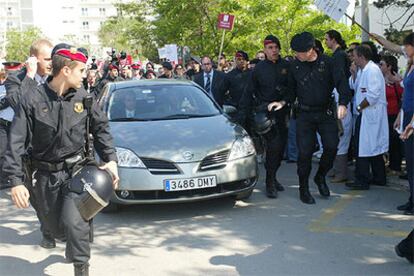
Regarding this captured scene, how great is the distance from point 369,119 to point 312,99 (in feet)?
3.92

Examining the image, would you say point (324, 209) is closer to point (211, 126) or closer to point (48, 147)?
point (211, 126)

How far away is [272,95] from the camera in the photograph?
6.62 m

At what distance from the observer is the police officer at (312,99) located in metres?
6.08

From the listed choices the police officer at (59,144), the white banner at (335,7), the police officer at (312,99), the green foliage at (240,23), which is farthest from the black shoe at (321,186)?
the green foliage at (240,23)

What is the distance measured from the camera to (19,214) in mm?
6344

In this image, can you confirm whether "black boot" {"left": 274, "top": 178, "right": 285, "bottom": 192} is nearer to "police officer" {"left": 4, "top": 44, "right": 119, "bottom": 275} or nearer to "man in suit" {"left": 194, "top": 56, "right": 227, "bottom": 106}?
"man in suit" {"left": 194, "top": 56, "right": 227, "bottom": 106}

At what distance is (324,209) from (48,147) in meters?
3.46

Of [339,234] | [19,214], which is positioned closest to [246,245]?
[339,234]

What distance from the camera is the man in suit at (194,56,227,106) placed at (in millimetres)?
9688

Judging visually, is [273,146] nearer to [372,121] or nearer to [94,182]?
[372,121]

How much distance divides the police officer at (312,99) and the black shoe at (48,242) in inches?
120

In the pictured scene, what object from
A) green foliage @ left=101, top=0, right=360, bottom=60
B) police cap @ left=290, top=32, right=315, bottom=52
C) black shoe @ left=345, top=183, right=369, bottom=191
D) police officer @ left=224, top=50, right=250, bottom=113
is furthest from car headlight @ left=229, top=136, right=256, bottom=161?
green foliage @ left=101, top=0, right=360, bottom=60

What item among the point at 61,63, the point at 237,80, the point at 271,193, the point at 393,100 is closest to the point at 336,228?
the point at 271,193

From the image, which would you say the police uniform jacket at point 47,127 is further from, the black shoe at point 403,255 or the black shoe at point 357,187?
Answer: the black shoe at point 357,187
